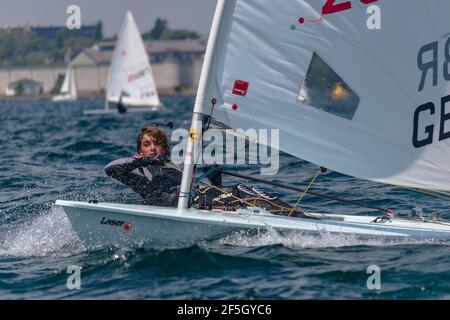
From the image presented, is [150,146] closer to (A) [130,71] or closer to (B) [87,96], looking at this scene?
(A) [130,71]

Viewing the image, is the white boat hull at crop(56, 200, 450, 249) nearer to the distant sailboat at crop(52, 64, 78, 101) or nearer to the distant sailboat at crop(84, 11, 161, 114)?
the distant sailboat at crop(84, 11, 161, 114)

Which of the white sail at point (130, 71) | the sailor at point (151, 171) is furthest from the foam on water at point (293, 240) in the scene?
the white sail at point (130, 71)

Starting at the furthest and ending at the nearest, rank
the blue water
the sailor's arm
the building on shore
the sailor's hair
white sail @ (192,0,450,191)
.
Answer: the building on shore, the sailor's hair, the sailor's arm, white sail @ (192,0,450,191), the blue water

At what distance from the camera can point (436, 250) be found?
652cm

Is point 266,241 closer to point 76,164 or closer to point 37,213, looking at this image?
point 37,213

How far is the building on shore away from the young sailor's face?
217ft

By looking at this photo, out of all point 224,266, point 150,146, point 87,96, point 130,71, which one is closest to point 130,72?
point 130,71

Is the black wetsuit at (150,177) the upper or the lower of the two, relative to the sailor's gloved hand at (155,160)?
lower

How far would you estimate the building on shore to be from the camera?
8075 cm

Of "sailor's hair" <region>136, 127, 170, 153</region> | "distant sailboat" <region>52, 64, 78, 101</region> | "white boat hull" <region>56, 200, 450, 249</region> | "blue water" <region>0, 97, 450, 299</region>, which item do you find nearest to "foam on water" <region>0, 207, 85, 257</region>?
"blue water" <region>0, 97, 450, 299</region>

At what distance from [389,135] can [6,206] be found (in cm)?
438

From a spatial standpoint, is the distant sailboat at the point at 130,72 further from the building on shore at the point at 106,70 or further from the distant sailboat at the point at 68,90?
the building on shore at the point at 106,70

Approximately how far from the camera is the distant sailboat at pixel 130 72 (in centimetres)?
3272
